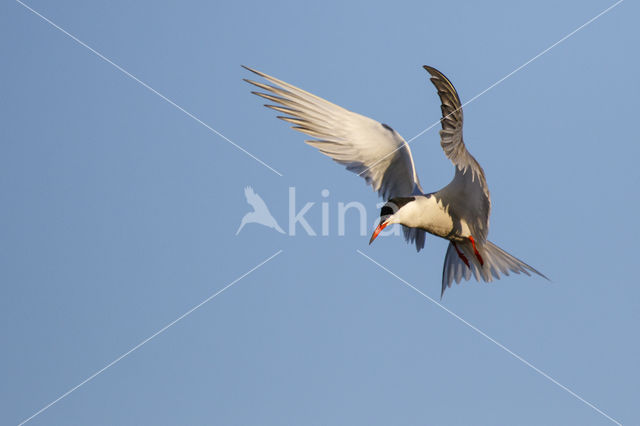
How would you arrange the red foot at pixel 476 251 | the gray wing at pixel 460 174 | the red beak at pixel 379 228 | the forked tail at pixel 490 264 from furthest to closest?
the forked tail at pixel 490 264, the red foot at pixel 476 251, the red beak at pixel 379 228, the gray wing at pixel 460 174

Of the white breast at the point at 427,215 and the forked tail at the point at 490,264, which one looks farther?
the forked tail at the point at 490,264

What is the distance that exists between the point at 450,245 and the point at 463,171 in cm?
161

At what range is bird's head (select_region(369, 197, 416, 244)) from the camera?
31.7 feet

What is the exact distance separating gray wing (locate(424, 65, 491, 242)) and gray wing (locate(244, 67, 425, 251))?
756mm

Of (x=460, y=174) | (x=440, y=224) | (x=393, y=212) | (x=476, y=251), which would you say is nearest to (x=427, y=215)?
(x=440, y=224)

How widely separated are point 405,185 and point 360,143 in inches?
30.1

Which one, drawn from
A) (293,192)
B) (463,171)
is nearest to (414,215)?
(463,171)

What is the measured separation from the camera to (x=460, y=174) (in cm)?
981

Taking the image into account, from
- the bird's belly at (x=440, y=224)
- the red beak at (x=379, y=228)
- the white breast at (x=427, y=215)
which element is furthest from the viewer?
the bird's belly at (x=440, y=224)

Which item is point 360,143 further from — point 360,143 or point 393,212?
point 393,212

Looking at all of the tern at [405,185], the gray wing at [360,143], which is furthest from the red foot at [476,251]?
the gray wing at [360,143]

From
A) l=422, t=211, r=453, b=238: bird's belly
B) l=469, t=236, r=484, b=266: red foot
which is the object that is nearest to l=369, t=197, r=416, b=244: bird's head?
l=422, t=211, r=453, b=238: bird's belly

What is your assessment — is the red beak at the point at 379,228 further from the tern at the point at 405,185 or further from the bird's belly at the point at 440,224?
the bird's belly at the point at 440,224

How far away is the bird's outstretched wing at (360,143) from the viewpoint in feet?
34.7
